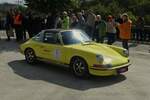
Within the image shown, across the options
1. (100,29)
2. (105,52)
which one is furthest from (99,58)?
(100,29)

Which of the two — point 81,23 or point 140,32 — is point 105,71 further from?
point 140,32

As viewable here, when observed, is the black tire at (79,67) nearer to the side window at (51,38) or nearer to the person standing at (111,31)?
the side window at (51,38)

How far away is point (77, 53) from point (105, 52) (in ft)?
2.96

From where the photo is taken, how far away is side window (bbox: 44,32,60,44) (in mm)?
11434

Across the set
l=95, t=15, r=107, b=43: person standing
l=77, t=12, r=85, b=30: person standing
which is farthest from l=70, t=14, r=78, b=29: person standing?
l=95, t=15, r=107, b=43: person standing

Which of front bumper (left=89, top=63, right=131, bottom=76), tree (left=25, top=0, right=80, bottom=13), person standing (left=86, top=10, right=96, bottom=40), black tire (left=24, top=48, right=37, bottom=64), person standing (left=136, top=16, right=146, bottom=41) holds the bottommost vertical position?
front bumper (left=89, top=63, right=131, bottom=76)

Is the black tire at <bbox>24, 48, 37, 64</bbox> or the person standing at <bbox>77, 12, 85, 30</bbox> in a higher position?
the person standing at <bbox>77, 12, 85, 30</bbox>

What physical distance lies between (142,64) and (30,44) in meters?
4.31

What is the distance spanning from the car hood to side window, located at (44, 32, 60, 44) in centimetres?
83

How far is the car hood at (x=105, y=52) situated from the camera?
1020 cm

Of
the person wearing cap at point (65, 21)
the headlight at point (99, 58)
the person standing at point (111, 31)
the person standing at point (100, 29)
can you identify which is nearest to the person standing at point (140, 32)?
the person standing at point (100, 29)

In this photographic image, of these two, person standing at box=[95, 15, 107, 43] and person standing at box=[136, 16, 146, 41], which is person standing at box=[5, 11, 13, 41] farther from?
person standing at box=[136, 16, 146, 41]

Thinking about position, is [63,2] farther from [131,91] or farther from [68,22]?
[131,91]

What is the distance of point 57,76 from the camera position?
35.4 feet
